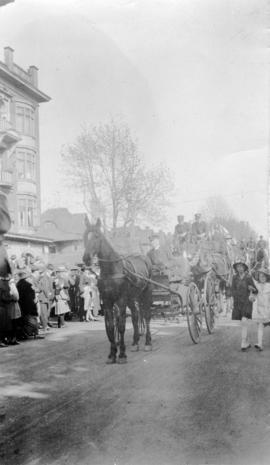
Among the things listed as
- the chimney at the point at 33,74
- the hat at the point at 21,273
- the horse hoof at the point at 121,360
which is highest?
the chimney at the point at 33,74

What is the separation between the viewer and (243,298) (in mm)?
8328

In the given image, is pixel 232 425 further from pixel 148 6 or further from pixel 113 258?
pixel 148 6

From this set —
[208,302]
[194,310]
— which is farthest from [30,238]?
[194,310]

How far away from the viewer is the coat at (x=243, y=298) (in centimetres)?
830

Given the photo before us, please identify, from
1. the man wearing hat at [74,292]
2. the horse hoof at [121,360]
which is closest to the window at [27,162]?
the horse hoof at [121,360]

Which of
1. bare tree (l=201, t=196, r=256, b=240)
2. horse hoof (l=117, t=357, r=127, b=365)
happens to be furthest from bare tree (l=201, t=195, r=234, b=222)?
horse hoof (l=117, t=357, r=127, b=365)

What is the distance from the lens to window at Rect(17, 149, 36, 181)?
765cm

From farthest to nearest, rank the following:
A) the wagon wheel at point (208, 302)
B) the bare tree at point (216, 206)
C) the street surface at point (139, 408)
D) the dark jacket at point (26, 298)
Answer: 1. the dark jacket at point (26, 298)
2. the wagon wheel at point (208, 302)
3. the bare tree at point (216, 206)
4. the street surface at point (139, 408)

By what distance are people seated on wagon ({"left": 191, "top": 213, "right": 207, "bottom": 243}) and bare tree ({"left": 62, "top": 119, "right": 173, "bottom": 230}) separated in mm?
3190

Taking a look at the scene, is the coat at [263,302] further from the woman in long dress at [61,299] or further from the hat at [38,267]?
the woman in long dress at [61,299]

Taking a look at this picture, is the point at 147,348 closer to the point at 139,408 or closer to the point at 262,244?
the point at 139,408

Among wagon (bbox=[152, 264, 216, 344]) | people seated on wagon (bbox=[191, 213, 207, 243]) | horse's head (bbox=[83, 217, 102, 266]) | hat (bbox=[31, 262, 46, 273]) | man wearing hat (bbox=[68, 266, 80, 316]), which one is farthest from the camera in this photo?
man wearing hat (bbox=[68, 266, 80, 316])

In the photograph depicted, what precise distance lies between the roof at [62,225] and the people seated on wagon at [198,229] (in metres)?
2.72

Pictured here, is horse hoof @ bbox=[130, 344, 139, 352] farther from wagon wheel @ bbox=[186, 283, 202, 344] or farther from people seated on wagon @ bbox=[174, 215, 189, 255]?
people seated on wagon @ bbox=[174, 215, 189, 255]
